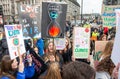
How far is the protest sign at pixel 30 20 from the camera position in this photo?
6.21m

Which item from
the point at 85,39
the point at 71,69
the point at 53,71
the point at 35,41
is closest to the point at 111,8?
the point at 35,41

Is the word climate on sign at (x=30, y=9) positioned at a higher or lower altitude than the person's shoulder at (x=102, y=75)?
higher

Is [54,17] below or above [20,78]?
above

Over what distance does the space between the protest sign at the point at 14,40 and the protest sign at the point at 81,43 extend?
1709 millimetres

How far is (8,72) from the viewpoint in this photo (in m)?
4.11

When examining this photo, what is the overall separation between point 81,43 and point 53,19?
28.2 inches

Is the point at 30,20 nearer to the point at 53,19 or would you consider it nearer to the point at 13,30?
the point at 53,19

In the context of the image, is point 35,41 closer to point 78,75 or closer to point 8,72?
point 8,72

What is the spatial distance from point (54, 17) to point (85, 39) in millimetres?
751

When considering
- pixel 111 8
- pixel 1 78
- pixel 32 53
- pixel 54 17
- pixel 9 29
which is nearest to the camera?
pixel 1 78

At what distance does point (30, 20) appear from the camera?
6355 mm

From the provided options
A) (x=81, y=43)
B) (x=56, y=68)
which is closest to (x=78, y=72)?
(x=56, y=68)

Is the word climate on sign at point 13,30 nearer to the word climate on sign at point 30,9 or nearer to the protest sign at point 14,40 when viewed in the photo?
the protest sign at point 14,40

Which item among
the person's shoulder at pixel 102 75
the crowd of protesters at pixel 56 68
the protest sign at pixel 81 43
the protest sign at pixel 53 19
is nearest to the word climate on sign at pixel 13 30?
the crowd of protesters at pixel 56 68
